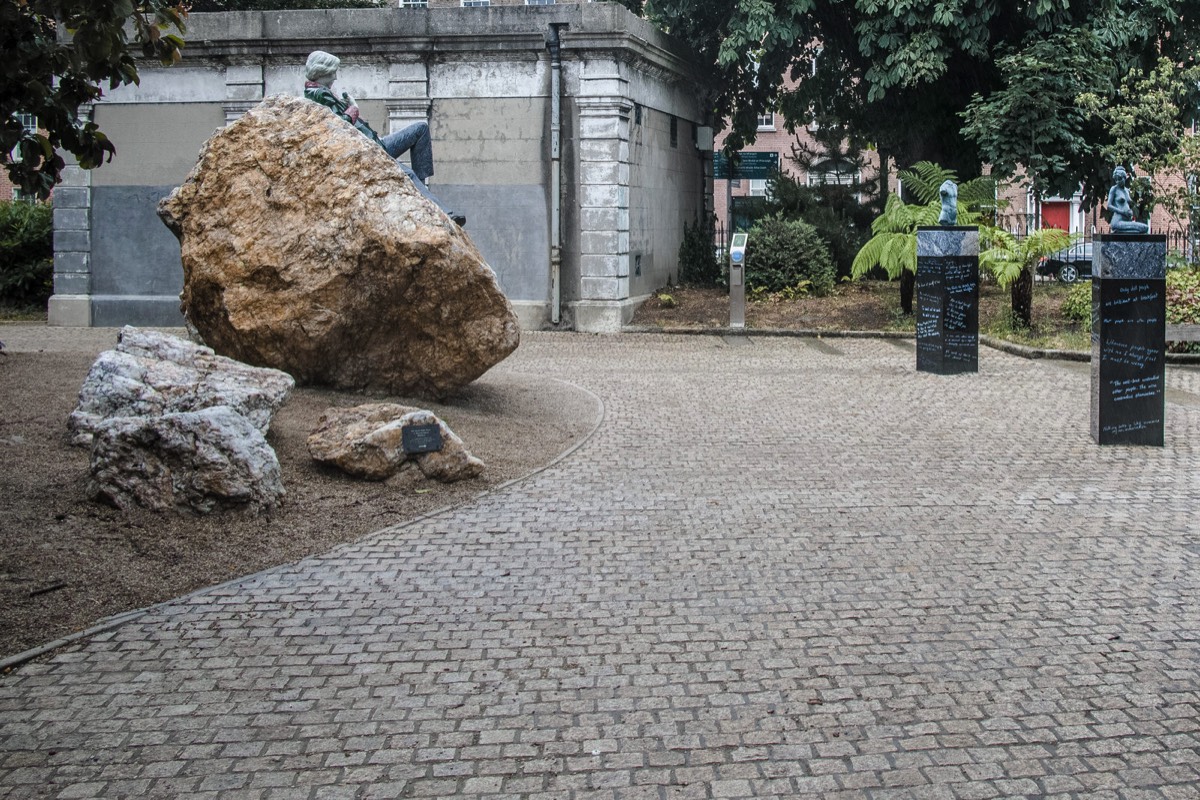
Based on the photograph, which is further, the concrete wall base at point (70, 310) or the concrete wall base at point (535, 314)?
the concrete wall base at point (70, 310)

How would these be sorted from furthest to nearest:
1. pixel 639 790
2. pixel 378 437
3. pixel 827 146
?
pixel 827 146
pixel 378 437
pixel 639 790

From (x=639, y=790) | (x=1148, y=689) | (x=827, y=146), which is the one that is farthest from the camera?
(x=827, y=146)

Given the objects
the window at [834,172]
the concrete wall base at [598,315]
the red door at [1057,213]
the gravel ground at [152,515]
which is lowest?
the gravel ground at [152,515]

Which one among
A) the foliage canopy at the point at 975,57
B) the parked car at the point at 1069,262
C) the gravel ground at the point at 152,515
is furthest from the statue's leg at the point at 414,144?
the parked car at the point at 1069,262

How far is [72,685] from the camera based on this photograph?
16.8 feet

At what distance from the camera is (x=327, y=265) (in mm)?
10953

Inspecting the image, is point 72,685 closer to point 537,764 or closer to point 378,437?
point 537,764

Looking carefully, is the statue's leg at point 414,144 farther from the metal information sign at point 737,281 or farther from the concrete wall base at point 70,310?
the concrete wall base at point 70,310

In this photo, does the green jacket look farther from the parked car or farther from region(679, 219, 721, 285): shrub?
the parked car

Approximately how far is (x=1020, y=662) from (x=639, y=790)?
1.97 m

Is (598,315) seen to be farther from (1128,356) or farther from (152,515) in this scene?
(152,515)

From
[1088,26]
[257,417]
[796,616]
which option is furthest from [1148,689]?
[1088,26]

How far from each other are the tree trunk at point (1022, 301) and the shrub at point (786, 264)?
387 centimetres

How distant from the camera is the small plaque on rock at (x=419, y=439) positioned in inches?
340
